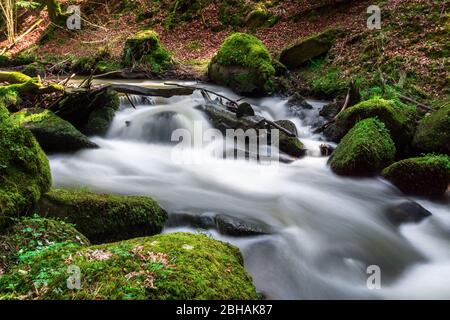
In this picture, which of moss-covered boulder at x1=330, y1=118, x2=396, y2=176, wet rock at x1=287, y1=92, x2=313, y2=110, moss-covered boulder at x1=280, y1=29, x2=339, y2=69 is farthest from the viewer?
moss-covered boulder at x1=280, y1=29, x2=339, y2=69

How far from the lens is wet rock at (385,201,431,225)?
5.54m

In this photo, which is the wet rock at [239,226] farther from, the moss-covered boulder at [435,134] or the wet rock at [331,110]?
the wet rock at [331,110]

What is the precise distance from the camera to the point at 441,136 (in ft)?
22.5

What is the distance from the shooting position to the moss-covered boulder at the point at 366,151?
6598mm

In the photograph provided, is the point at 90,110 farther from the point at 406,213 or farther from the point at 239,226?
the point at 406,213

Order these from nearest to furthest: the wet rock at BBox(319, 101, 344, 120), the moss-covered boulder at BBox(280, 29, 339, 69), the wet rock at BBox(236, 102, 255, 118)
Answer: the wet rock at BBox(236, 102, 255, 118), the wet rock at BBox(319, 101, 344, 120), the moss-covered boulder at BBox(280, 29, 339, 69)

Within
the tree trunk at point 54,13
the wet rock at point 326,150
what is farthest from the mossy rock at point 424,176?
the tree trunk at point 54,13

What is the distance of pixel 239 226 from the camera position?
4.80m

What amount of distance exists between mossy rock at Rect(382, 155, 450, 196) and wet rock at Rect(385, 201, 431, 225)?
520mm

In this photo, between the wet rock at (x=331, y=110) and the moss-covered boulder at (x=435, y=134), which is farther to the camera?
Result: the wet rock at (x=331, y=110)

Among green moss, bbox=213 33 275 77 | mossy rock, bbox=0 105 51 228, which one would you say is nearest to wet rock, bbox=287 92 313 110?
green moss, bbox=213 33 275 77

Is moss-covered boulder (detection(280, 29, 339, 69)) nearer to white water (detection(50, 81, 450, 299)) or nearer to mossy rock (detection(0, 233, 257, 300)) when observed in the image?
white water (detection(50, 81, 450, 299))

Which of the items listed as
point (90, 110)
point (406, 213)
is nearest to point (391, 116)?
point (406, 213)

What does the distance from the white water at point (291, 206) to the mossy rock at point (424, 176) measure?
22 centimetres
